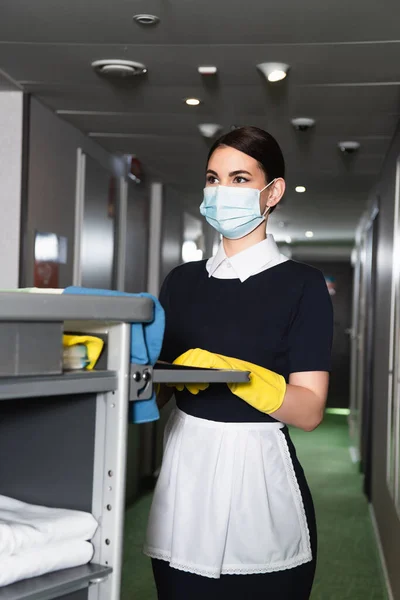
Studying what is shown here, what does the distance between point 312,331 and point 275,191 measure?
1.12 feet

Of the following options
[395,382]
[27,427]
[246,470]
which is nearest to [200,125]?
[395,382]

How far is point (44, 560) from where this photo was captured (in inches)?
41.7

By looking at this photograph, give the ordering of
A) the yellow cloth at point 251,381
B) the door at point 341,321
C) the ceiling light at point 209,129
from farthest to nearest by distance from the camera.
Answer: the door at point 341,321, the ceiling light at point 209,129, the yellow cloth at point 251,381

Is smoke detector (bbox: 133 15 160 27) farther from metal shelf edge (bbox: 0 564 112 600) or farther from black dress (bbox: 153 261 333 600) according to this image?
metal shelf edge (bbox: 0 564 112 600)

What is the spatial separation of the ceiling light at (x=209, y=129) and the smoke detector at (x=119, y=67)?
103 cm

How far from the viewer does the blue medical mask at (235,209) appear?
1713 millimetres

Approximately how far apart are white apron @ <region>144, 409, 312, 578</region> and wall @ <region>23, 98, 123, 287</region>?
7.77 ft

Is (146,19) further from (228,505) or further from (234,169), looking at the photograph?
(228,505)

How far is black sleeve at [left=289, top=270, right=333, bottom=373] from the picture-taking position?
5.29ft

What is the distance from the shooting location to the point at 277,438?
164cm

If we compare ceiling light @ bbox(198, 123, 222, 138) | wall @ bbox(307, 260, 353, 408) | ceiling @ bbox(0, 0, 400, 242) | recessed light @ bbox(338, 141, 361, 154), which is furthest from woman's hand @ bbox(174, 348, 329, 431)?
wall @ bbox(307, 260, 353, 408)

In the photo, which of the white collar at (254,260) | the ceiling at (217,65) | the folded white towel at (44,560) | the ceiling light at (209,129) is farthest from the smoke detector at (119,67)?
the folded white towel at (44,560)

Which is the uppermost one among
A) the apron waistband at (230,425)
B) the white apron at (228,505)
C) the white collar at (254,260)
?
the white collar at (254,260)

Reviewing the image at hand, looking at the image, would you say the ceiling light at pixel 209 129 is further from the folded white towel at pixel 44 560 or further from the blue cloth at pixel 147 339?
the folded white towel at pixel 44 560
